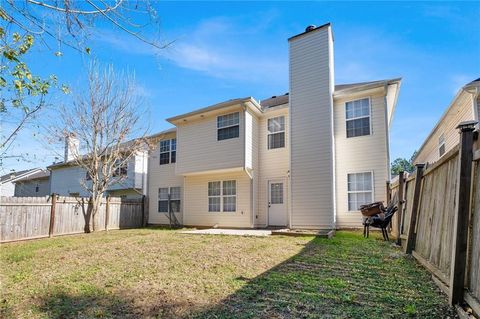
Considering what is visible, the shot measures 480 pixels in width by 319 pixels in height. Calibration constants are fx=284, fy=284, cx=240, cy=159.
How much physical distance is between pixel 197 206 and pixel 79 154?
19.9 feet

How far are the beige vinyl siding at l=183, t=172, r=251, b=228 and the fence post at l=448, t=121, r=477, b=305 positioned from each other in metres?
10.00

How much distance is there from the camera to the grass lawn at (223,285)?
9.86 ft

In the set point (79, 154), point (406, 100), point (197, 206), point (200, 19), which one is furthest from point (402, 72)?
point (79, 154)

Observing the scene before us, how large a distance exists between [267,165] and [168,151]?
626 cm

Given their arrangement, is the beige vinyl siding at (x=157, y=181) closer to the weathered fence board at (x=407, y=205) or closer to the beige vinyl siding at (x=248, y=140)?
the beige vinyl siding at (x=248, y=140)

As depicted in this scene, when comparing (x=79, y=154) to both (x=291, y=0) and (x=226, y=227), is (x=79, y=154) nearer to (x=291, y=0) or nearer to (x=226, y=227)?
(x=226, y=227)

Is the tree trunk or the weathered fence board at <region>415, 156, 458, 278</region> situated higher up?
the weathered fence board at <region>415, 156, 458, 278</region>

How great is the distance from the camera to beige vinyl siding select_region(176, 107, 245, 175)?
12.5 meters

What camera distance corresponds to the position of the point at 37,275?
187 inches

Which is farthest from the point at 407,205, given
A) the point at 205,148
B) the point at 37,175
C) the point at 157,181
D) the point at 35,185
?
the point at 35,185

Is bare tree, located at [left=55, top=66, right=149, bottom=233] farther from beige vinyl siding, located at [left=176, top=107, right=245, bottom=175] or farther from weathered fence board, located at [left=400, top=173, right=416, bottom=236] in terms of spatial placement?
weathered fence board, located at [left=400, top=173, right=416, bottom=236]

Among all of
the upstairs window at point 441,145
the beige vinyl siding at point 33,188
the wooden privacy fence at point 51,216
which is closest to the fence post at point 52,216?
the wooden privacy fence at point 51,216

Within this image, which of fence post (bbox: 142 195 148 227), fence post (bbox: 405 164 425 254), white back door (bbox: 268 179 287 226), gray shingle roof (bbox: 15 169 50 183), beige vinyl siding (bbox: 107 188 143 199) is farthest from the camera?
gray shingle roof (bbox: 15 169 50 183)

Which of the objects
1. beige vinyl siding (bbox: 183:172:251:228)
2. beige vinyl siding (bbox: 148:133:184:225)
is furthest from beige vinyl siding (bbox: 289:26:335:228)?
beige vinyl siding (bbox: 148:133:184:225)
